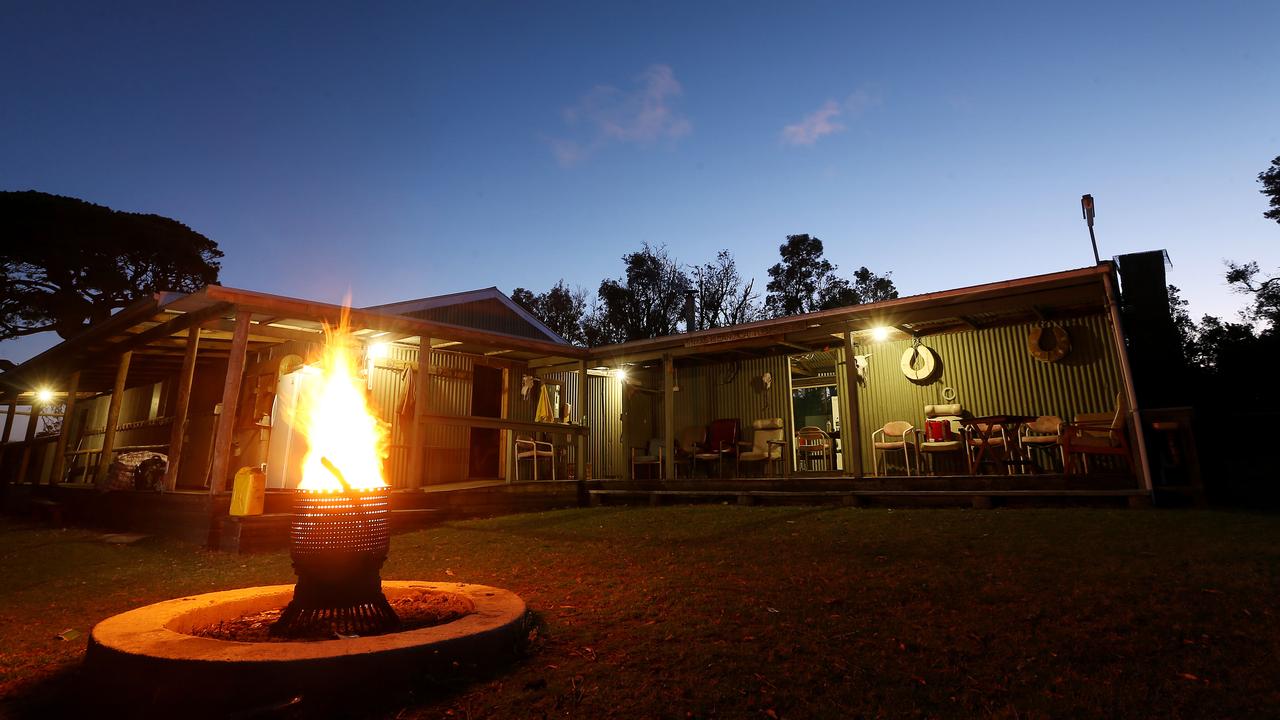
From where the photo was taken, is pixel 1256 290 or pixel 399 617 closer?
pixel 399 617

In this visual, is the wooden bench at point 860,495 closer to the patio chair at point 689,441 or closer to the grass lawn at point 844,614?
the grass lawn at point 844,614

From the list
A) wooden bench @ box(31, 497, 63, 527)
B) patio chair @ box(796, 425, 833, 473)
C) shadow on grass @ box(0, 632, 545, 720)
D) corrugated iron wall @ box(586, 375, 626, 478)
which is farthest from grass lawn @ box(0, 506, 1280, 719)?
corrugated iron wall @ box(586, 375, 626, 478)

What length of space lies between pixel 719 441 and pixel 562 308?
25169mm

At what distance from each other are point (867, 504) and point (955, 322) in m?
4.21

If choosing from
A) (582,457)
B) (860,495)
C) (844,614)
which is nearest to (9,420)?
(582,457)

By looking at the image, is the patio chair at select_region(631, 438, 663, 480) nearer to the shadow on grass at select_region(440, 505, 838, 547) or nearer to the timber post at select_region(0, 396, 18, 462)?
the shadow on grass at select_region(440, 505, 838, 547)

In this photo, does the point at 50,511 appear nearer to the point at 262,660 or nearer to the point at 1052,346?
the point at 262,660

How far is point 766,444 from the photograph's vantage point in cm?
1056

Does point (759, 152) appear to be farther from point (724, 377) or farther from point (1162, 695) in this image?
point (1162, 695)

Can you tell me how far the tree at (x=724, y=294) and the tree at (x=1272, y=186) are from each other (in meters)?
20.4

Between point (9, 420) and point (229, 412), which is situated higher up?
point (9, 420)

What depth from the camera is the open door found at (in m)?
12.4

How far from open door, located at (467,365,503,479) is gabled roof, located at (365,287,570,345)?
1891mm

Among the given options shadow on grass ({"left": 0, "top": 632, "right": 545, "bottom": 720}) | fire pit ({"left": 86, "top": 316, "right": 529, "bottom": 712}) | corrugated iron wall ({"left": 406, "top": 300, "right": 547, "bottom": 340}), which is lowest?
shadow on grass ({"left": 0, "top": 632, "right": 545, "bottom": 720})
